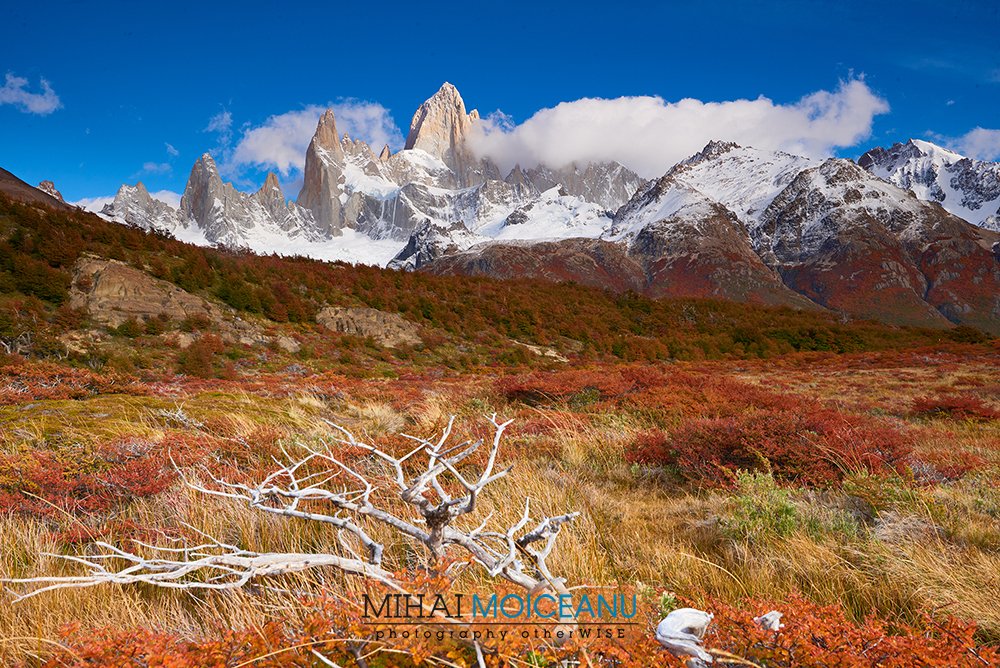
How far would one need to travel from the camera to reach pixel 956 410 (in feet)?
25.5

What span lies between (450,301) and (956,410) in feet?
73.5

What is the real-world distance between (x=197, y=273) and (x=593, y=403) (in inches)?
767

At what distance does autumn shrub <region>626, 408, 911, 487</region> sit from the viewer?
13.0 feet

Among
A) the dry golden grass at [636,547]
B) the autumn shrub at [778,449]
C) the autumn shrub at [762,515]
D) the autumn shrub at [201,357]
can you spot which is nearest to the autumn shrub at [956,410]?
the dry golden grass at [636,547]

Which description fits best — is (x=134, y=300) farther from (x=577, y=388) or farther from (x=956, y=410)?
(x=956, y=410)

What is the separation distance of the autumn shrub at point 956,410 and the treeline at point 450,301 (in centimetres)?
1632

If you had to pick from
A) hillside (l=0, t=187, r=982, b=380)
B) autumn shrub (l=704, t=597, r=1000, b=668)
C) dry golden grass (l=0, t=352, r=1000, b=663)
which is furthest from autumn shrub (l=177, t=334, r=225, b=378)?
autumn shrub (l=704, t=597, r=1000, b=668)

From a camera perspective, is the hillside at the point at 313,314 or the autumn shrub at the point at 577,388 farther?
the hillside at the point at 313,314

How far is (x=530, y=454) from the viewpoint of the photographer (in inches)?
205

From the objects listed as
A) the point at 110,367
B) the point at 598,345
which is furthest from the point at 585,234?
the point at 110,367

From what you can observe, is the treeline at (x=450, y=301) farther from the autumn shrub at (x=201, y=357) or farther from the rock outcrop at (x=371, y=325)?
the autumn shrub at (x=201, y=357)

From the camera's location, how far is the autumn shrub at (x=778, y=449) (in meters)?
3.96

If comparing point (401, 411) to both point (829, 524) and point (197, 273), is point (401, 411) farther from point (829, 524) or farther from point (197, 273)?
point (197, 273)

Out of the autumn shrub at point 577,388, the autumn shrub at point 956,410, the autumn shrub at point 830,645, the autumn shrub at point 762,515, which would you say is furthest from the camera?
the autumn shrub at point 577,388
